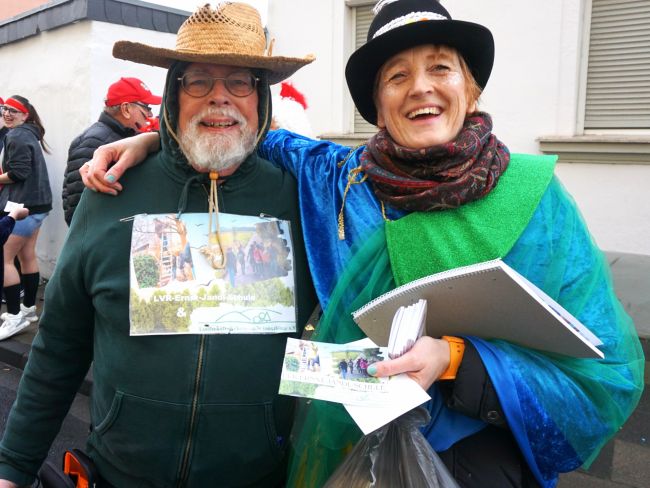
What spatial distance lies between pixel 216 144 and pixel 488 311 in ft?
2.71

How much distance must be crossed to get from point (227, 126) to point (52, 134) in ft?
18.6

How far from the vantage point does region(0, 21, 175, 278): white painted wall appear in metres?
5.78

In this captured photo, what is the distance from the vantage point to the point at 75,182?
3439 mm

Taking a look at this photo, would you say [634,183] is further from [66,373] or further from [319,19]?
[66,373]

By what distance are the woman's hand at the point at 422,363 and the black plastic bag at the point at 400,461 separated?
10cm

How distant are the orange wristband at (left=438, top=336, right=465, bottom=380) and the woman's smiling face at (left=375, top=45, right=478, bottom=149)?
0.49m

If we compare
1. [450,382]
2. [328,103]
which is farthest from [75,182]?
[328,103]

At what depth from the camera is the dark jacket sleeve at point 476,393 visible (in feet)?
4.07

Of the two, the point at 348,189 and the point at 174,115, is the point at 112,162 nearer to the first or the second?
the point at 174,115

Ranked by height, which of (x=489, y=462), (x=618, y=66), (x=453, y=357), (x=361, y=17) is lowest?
(x=489, y=462)

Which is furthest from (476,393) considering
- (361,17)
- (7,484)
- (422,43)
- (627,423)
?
(361,17)

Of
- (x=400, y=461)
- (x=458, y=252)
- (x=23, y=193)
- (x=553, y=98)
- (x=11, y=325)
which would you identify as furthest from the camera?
(x=23, y=193)

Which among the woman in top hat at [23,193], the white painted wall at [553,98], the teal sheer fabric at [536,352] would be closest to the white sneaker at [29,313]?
the woman in top hat at [23,193]

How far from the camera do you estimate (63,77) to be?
613cm
